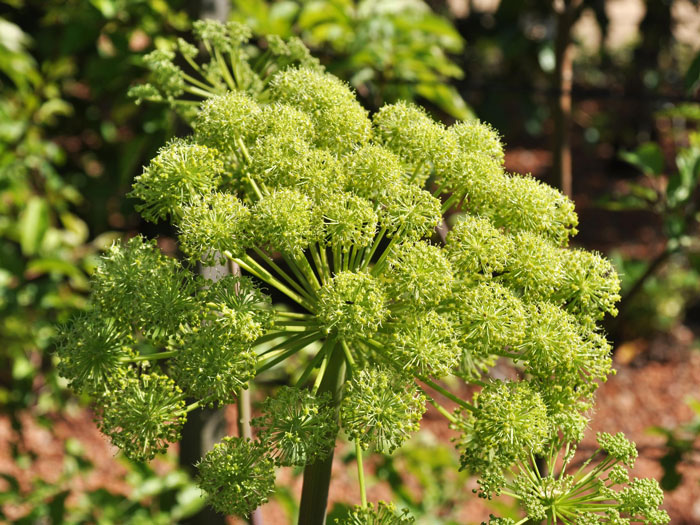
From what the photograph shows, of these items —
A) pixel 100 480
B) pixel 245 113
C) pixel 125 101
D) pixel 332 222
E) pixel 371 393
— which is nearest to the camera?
pixel 371 393

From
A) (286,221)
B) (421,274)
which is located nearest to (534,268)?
(421,274)

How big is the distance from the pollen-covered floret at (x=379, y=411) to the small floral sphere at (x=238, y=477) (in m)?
0.18

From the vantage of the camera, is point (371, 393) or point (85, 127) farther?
point (85, 127)

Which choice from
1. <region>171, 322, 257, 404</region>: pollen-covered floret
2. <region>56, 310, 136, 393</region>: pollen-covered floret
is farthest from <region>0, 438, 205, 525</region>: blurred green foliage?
<region>171, 322, 257, 404</region>: pollen-covered floret

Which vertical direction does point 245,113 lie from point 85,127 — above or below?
above

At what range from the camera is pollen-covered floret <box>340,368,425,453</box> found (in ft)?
3.97

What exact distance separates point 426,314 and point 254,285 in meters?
0.35

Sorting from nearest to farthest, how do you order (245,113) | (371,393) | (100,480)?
(371,393)
(245,113)
(100,480)

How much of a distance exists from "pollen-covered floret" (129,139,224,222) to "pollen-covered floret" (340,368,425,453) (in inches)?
19.2

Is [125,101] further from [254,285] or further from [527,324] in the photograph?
[527,324]

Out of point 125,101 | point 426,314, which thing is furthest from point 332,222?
point 125,101

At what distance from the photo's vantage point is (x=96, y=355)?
132 centimetres

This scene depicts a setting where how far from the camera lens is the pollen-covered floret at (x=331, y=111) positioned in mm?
1435

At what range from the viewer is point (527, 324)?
1280mm
